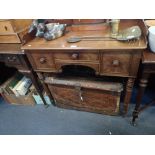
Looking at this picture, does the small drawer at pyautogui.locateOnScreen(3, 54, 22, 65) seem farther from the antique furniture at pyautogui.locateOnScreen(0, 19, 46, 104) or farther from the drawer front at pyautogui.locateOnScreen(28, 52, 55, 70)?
the drawer front at pyautogui.locateOnScreen(28, 52, 55, 70)

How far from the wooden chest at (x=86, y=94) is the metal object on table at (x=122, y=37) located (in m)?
0.38

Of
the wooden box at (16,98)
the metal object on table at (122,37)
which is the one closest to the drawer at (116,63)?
the metal object on table at (122,37)

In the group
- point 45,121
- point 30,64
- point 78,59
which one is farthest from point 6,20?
point 45,121

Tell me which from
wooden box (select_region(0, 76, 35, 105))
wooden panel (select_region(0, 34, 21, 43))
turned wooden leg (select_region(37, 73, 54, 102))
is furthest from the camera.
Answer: wooden box (select_region(0, 76, 35, 105))

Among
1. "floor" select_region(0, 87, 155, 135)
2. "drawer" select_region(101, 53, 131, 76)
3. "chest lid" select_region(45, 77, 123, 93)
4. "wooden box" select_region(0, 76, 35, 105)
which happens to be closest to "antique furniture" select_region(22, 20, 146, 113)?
"drawer" select_region(101, 53, 131, 76)

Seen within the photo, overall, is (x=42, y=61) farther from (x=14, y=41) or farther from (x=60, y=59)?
(x=14, y=41)

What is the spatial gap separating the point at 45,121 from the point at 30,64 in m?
0.63

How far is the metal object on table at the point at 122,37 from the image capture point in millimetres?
967

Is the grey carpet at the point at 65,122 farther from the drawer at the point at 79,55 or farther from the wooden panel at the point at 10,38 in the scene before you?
the wooden panel at the point at 10,38

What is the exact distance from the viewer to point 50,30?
1.19m

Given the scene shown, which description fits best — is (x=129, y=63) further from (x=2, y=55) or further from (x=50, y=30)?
(x=2, y=55)

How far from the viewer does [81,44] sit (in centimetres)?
103

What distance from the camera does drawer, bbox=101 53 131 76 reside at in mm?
989

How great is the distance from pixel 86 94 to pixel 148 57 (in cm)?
63
